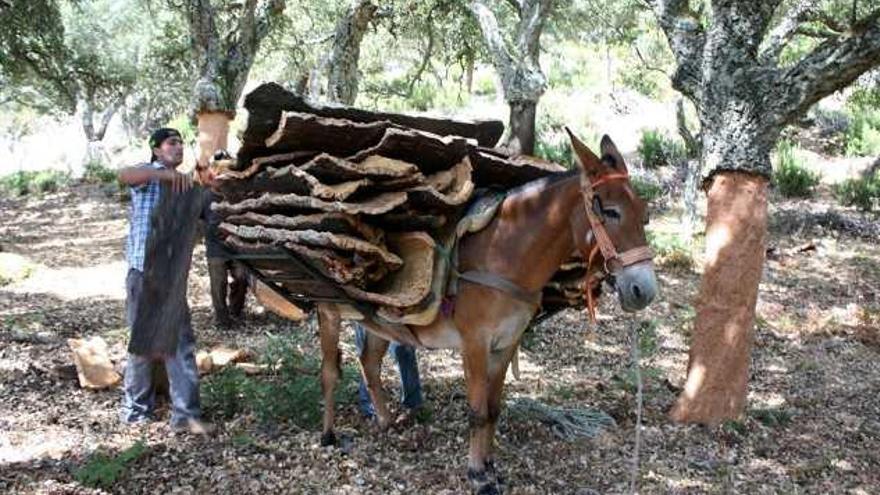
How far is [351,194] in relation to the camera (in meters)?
4.26

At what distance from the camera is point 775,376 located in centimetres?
760

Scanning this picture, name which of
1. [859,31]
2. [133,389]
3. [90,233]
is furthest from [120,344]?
[90,233]

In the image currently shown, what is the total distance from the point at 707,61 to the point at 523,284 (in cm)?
248

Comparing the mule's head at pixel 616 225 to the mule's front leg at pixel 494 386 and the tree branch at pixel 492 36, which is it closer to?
the mule's front leg at pixel 494 386

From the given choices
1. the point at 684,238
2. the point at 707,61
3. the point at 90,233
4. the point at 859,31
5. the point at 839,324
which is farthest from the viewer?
the point at 90,233

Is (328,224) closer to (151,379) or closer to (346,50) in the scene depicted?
(151,379)

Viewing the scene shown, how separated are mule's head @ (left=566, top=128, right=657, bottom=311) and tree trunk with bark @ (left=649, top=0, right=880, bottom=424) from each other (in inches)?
71.1

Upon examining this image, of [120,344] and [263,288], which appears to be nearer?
[263,288]

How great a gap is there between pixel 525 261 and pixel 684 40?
8.85 feet

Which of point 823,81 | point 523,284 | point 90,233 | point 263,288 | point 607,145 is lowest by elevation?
point 90,233

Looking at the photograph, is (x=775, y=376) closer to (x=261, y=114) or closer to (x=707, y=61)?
(x=707, y=61)

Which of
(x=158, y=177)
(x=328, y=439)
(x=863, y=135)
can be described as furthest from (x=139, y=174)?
(x=863, y=135)

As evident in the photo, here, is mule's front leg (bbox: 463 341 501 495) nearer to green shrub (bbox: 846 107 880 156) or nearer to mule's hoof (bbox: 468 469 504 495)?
mule's hoof (bbox: 468 469 504 495)

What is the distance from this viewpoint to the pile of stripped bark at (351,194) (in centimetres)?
423
